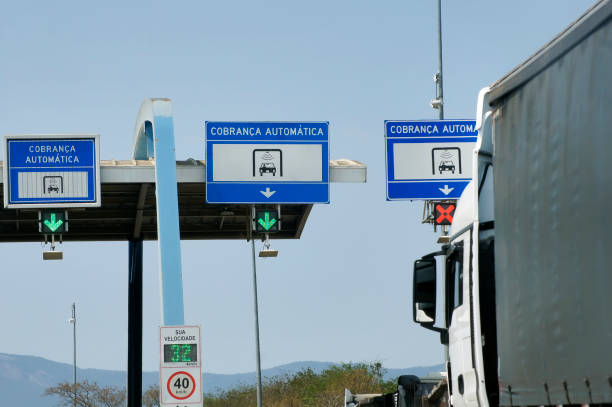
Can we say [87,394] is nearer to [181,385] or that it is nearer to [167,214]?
[167,214]

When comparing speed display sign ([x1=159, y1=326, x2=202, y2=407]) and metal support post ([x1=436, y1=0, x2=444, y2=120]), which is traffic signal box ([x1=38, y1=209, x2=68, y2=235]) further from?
metal support post ([x1=436, y1=0, x2=444, y2=120])

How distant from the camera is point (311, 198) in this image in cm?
2309

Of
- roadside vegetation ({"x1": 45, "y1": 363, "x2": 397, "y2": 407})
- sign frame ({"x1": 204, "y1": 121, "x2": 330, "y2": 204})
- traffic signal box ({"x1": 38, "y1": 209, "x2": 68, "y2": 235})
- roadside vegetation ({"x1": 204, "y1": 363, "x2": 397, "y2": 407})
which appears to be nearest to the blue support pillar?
sign frame ({"x1": 204, "y1": 121, "x2": 330, "y2": 204})

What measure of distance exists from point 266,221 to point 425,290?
1147 centimetres

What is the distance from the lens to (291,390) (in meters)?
60.5

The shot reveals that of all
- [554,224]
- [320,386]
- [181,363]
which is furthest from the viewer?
[320,386]

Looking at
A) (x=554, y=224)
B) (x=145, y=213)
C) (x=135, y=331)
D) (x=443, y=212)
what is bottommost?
(x=135, y=331)

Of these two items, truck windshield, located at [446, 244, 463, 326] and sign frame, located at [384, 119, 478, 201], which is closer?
truck windshield, located at [446, 244, 463, 326]

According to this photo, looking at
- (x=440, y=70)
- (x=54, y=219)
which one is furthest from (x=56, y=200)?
(x=440, y=70)

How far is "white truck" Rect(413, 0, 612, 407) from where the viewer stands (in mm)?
6762

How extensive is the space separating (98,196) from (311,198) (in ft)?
13.5

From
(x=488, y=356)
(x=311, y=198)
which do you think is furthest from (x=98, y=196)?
(x=488, y=356)

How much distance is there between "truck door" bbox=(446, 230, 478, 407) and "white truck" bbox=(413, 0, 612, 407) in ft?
1.11

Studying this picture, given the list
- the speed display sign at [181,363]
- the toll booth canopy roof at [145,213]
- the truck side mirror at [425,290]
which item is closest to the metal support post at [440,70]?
the toll booth canopy roof at [145,213]
